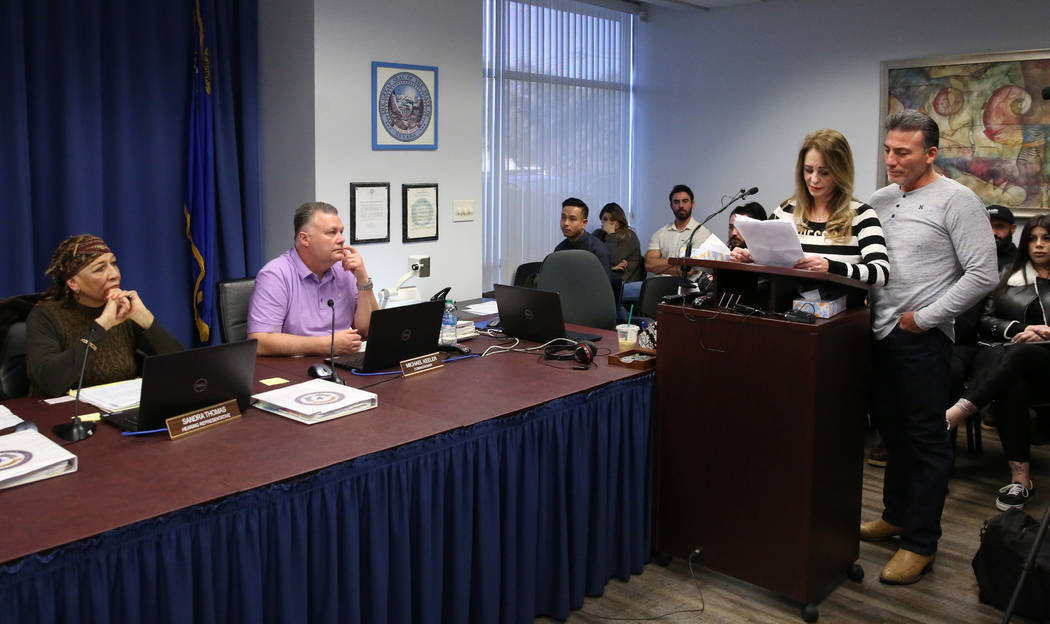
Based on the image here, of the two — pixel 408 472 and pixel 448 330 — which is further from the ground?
pixel 448 330

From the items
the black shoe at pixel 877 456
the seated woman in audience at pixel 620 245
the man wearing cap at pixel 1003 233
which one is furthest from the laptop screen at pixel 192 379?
the seated woman in audience at pixel 620 245

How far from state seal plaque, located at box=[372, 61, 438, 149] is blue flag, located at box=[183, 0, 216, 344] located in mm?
855

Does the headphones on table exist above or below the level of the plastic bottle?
below

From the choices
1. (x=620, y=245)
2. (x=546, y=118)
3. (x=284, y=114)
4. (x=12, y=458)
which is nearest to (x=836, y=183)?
(x=12, y=458)

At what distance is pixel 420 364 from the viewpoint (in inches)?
128

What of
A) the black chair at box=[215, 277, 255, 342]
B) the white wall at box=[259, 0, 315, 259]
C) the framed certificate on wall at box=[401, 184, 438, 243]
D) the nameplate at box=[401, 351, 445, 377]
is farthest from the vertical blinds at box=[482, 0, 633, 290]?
the nameplate at box=[401, 351, 445, 377]

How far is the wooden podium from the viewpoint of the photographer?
2.91m

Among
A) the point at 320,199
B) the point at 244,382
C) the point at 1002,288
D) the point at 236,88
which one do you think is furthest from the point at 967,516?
the point at 236,88

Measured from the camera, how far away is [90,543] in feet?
5.89

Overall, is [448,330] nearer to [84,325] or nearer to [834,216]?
[84,325]

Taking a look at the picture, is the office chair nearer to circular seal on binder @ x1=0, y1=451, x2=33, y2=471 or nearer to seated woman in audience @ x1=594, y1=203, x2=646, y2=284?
seated woman in audience @ x1=594, y1=203, x2=646, y2=284

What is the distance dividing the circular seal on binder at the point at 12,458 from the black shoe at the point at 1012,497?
387cm

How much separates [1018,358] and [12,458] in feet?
13.3

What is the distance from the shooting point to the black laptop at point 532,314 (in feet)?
12.1
